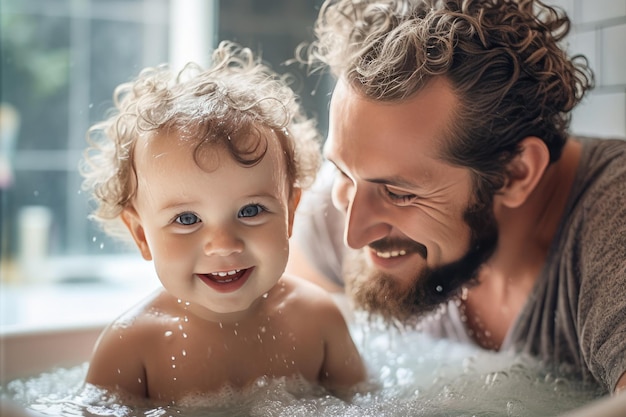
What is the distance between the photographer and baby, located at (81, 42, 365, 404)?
112 centimetres

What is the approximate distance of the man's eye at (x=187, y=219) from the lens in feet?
3.72

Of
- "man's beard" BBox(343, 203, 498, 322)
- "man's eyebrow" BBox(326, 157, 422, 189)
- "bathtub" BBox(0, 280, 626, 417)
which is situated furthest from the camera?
"bathtub" BBox(0, 280, 626, 417)

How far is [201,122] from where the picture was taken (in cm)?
113

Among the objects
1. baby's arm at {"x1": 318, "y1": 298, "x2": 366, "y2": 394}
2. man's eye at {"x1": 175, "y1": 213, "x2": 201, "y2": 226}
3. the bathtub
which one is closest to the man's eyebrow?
baby's arm at {"x1": 318, "y1": 298, "x2": 366, "y2": 394}

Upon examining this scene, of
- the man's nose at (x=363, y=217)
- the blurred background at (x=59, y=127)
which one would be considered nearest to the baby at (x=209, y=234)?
the man's nose at (x=363, y=217)

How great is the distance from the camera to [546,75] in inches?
53.6

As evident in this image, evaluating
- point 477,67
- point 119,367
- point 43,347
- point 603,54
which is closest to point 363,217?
point 477,67

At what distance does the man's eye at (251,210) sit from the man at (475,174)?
0.75 feet

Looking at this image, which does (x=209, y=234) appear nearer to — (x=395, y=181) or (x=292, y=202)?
(x=292, y=202)

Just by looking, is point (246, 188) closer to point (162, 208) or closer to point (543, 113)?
point (162, 208)

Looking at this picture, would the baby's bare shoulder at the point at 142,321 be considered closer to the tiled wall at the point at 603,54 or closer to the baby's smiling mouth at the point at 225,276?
the baby's smiling mouth at the point at 225,276

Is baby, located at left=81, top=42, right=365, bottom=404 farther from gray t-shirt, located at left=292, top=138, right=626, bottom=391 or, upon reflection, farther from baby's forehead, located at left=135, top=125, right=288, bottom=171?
gray t-shirt, located at left=292, top=138, right=626, bottom=391

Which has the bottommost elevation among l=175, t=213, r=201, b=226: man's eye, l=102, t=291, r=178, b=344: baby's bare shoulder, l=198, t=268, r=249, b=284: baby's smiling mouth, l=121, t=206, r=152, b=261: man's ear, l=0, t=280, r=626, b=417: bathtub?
l=0, t=280, r=626, b=417: bathtub

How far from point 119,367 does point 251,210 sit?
305mm
